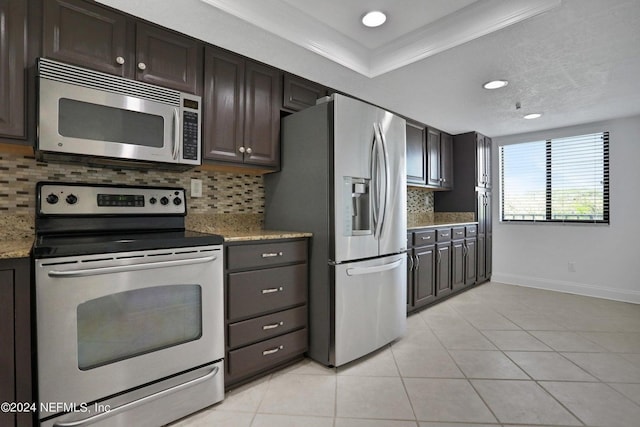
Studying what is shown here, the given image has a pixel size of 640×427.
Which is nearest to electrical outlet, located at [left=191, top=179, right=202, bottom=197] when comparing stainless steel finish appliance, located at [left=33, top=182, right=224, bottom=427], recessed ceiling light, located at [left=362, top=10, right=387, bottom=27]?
stainless steel finish appliance, located at [left=33, top=182, right=224, bottom=427]

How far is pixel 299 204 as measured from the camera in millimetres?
2318

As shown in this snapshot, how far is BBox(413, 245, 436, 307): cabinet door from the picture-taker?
10.7 feet

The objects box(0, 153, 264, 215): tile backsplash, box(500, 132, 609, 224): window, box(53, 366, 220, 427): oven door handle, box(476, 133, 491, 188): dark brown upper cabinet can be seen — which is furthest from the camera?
box(476, 133, 491, 188): dark brown upper cabinet

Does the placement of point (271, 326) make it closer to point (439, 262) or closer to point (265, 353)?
point (265, 353)

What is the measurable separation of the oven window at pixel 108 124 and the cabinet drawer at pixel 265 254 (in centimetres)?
78

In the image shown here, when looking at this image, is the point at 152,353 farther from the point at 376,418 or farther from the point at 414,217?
the point at 414,217

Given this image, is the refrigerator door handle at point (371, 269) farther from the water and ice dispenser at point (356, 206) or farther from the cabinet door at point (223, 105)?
the cabinet door at point (223, 105)

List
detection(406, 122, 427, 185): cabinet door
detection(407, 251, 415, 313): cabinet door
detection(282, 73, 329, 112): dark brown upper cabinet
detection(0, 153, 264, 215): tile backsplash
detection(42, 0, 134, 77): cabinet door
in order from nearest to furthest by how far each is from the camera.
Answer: detection(42, 0, 134, 77): cabinet door < detection(0, 153, 264, 215): tile backsplash < detection(282, 73, 329, 112): dark brown upper cabinet < detection(407, 251, 415, 313): cabinet door < detection(406, 122, 427, 185): cabinet door

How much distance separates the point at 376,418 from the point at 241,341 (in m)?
0.86

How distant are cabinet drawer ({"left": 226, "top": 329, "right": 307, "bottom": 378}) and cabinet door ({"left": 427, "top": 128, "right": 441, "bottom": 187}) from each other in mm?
2744

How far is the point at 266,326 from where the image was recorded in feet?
6.58

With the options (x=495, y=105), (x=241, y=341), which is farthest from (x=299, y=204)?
(x=495, y=105)

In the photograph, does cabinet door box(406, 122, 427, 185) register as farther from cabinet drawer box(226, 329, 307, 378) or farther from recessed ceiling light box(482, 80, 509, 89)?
cabinet drawer box(226, 329, 307, 378)

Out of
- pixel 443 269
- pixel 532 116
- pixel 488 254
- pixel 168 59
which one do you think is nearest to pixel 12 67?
pixel 168 59
